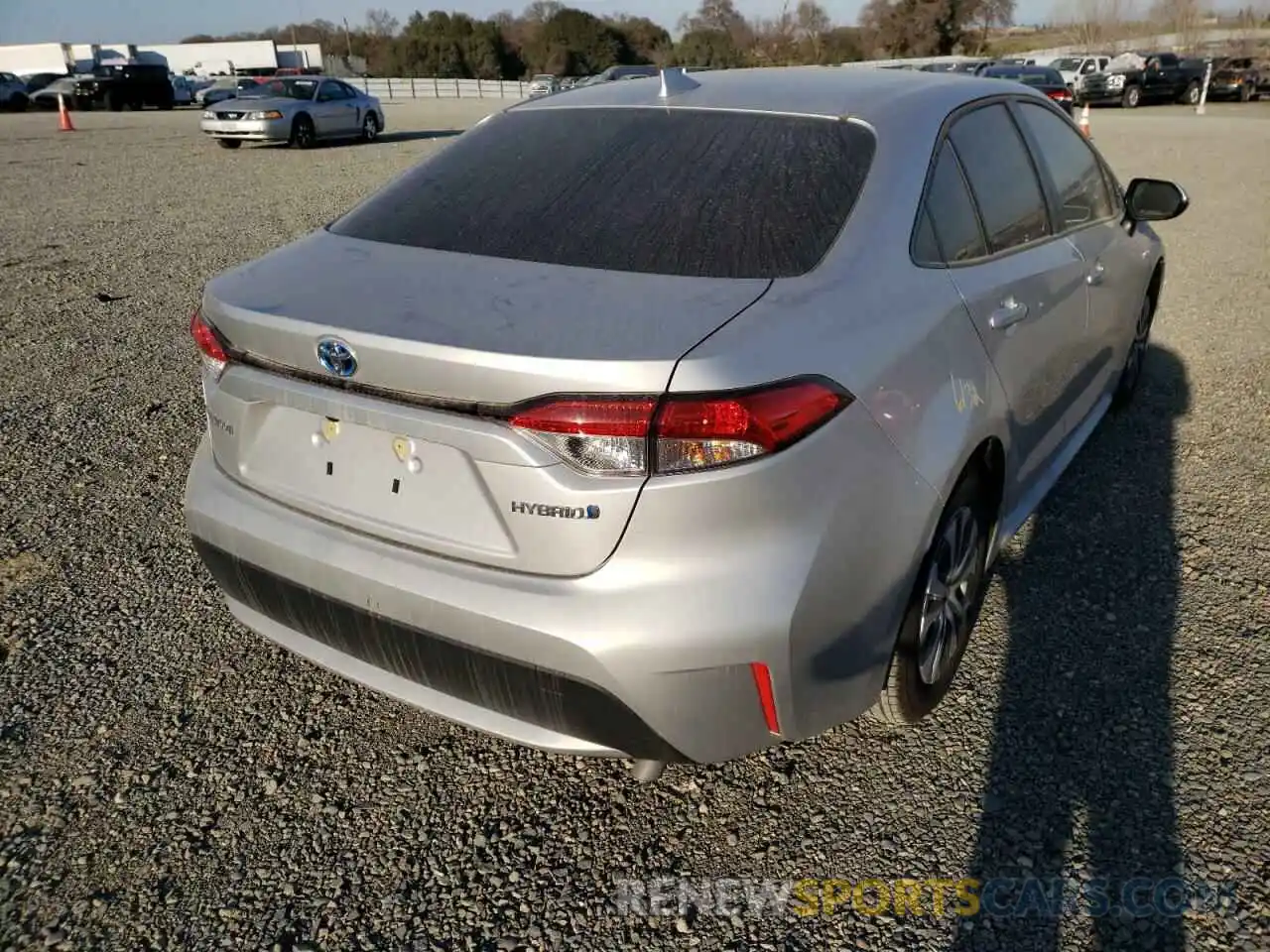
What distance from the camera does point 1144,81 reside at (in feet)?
108

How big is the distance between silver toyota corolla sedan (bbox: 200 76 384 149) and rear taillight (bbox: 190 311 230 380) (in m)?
18.5

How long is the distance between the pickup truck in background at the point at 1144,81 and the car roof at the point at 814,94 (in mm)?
34355

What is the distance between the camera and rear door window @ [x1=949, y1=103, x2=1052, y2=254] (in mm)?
2793

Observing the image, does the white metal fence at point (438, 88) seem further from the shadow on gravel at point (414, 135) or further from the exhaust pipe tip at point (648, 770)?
the exhaust pipe tip at point (648, 770)

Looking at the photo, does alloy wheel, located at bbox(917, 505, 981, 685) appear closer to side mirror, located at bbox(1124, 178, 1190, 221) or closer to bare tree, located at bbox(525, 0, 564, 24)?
side mirror, located at bbox(1124, 178, 1190, 221)

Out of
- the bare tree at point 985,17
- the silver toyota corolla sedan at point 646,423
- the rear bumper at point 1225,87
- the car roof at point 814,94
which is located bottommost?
the silver toyota corolla sedan at point 646,423

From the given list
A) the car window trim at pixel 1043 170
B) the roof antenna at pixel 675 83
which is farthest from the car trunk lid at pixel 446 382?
the car window trim at pixel 1043 170

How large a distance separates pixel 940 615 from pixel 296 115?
19.9 meters

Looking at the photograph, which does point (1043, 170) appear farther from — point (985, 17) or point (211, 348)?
point (985, 17)

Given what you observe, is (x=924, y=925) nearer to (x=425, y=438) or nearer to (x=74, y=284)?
(x=425, y=438)

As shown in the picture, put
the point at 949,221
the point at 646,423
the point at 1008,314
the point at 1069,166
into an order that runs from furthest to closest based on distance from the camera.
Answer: the point at 1069,166, the point at 1008,314, the point at 949,221, the point at 646,423

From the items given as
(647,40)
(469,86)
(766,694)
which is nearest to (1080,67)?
(469,86)

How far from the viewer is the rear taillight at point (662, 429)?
1.77 m

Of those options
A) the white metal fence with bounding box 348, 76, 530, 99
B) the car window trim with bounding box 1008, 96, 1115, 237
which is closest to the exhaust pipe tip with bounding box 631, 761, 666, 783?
the car window trim with bounding box 1008, 96, 1115, 237
